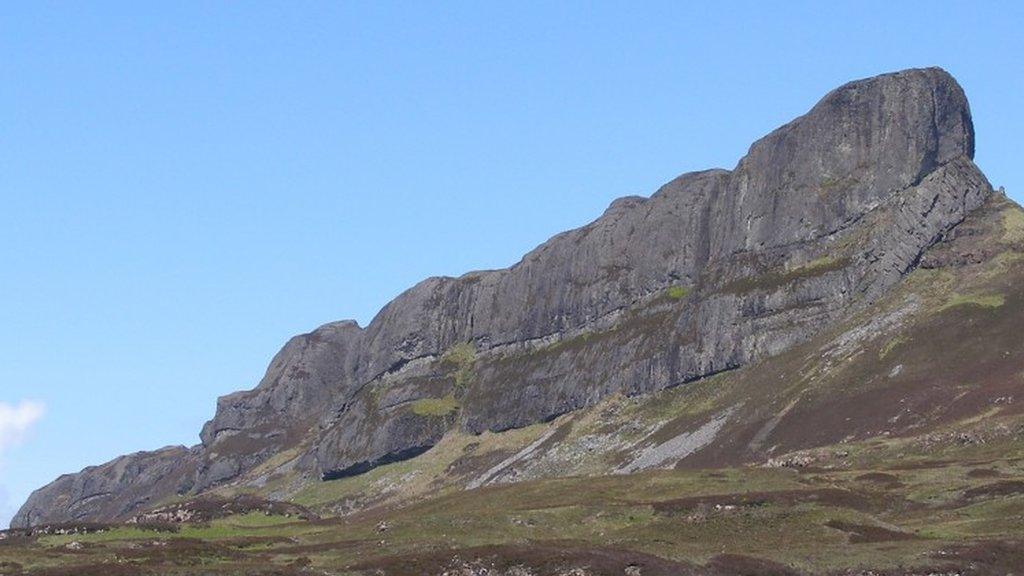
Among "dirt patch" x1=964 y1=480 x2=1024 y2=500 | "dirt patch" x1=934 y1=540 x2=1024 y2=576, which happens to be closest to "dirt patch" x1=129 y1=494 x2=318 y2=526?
"dirt patch" x1=964 y1=480 x2=1024 y2=500

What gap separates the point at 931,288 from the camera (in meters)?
188

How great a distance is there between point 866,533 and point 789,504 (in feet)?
31.3

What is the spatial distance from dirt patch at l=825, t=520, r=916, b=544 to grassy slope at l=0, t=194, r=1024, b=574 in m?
0.17

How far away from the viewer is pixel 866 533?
75.6m

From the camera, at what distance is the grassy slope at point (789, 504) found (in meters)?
67.9

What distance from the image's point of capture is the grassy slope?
67.9m

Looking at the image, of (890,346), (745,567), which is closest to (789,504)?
(745,567)

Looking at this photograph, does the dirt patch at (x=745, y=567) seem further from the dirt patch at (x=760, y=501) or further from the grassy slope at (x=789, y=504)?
the dirt patch at (x=760, y=501)

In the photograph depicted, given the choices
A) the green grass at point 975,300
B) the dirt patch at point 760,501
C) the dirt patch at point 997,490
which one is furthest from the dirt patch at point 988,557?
the green grass at point 975,300

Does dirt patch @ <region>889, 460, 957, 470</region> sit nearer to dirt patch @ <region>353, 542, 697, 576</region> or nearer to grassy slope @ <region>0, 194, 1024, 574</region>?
grassy slope @ <region>0, 194, 1024, 574</region>

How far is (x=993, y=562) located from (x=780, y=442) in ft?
308

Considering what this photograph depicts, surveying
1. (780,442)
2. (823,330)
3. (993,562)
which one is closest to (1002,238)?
(823,330)

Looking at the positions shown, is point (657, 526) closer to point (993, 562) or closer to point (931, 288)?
point (993, 562)

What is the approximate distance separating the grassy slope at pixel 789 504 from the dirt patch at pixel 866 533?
169mm
